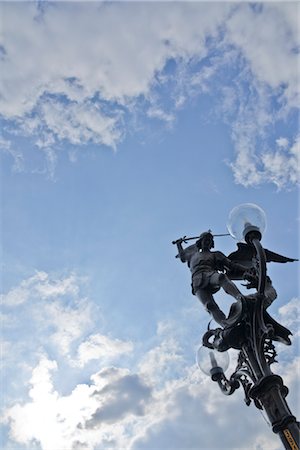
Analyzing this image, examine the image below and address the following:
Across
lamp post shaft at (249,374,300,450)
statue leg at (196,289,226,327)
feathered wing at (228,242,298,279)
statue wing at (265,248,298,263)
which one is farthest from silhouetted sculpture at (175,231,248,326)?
lamp post shaft at (249,374,300,450)

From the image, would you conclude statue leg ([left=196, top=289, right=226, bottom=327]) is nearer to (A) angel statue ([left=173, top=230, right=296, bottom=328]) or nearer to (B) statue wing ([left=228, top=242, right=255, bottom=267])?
(A) angel statue ([left=173, top=230, right=296, bottom=328])

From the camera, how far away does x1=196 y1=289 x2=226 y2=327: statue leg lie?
742 centimetres

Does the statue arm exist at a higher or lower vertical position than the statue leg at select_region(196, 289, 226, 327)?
higher

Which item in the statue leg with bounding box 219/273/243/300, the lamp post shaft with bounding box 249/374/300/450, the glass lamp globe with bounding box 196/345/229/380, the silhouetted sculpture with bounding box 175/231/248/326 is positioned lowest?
the lamp post shaft with bounding box 249/374/300/450

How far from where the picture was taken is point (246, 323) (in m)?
6.77

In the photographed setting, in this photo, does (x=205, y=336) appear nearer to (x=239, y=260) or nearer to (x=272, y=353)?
(x=272, y=353)

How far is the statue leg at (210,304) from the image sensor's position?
7420 millimetres

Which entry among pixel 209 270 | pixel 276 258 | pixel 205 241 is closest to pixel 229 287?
pixel 209 270

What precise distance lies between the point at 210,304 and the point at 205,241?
1.46 m

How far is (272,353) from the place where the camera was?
678 centimetres

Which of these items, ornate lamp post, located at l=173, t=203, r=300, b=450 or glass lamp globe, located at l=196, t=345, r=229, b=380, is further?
glass lamp globe, located at l=196, t=345, r=229, b=380

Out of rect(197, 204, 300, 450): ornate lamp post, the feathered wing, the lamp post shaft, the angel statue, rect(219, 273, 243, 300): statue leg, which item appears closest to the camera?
the lamp post shaft

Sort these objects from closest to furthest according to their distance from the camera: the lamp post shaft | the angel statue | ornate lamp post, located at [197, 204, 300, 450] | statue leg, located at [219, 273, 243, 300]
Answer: the lamp post shaft, ornate lamp post, located at [197, 204, 300, 450], statue leg, located at [219, 273, 243, 300], the angel statue

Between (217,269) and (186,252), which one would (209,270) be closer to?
(217,269)
